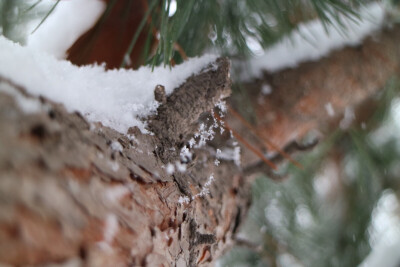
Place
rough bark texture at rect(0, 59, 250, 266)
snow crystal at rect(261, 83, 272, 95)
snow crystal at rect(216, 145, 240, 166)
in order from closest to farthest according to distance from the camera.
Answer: rough bark texture at rect(0, 59, 250, 266), snow crystal at rect(216, 145, 240, 166), snow crystal at rect(261, 83, 272, 95)

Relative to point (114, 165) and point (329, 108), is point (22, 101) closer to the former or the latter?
point (114, 165)

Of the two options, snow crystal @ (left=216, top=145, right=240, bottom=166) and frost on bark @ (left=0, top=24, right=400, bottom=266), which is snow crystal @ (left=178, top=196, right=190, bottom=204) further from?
snow crystal @ (left=216, top=145, right=240, bottom=166)

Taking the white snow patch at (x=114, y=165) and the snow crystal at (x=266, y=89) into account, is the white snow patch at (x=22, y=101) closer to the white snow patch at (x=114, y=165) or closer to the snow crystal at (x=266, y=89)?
the white snow patch at (x=114, y=165)

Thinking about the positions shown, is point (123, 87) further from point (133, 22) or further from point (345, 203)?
point (345, 203)

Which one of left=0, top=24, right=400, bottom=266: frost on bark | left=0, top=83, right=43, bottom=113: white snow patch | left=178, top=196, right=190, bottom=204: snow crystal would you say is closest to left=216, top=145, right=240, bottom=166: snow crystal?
left=0, top=24, right=400, bottom=266: frost on bark

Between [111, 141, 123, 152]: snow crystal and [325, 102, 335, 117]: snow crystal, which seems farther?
[325, 102, 335, 117]: snow crystal

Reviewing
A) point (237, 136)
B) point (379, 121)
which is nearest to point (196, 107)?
point (237, 136)

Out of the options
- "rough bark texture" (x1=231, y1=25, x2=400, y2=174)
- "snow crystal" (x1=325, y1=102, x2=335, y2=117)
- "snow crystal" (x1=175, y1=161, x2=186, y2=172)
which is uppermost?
"snow crystal" (x1=175, y1=161, x2=186, y2=172)

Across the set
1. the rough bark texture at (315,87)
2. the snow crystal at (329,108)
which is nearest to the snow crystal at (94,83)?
the rough bark texture at (315,87)
